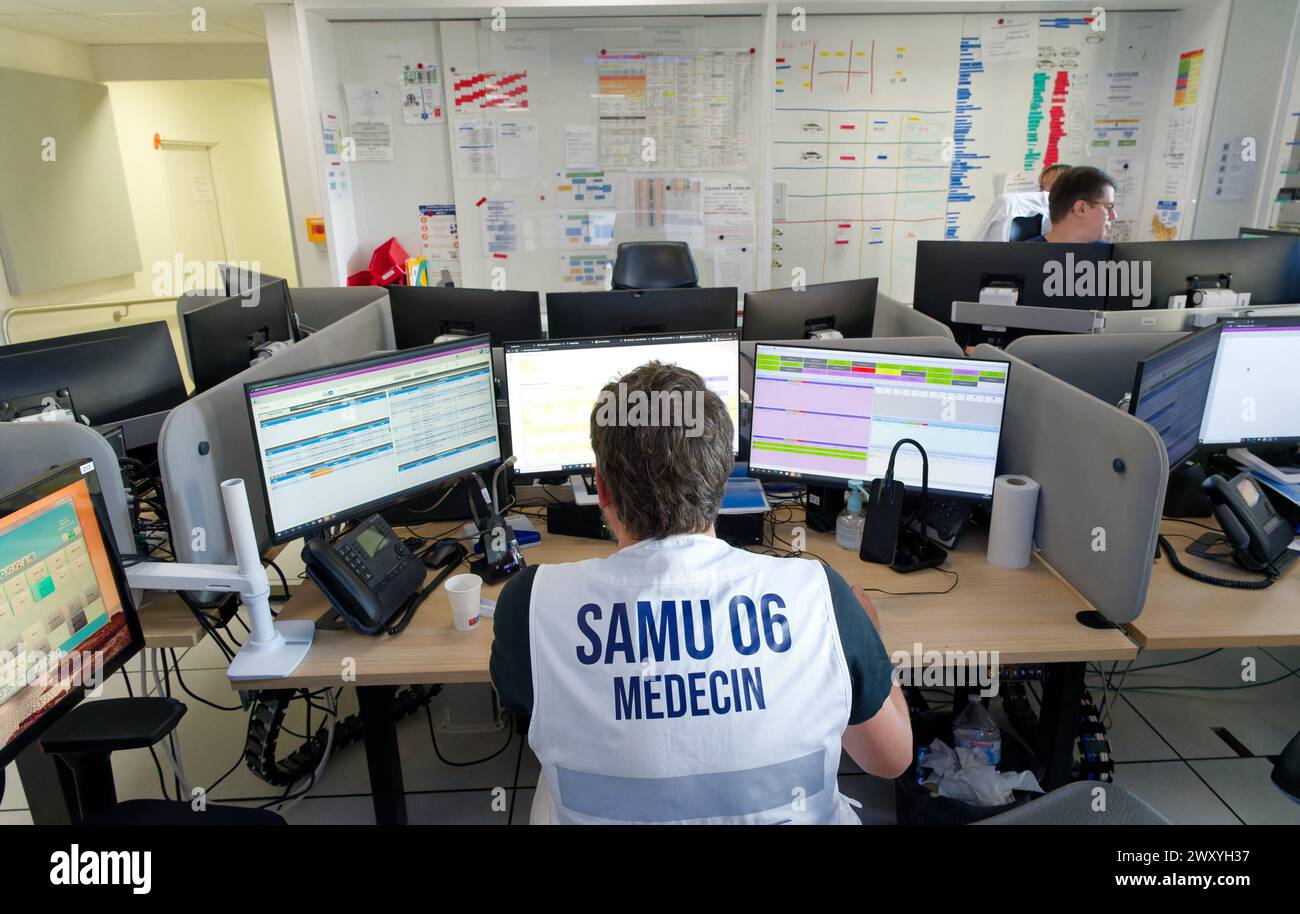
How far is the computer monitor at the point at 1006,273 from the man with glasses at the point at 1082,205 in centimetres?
74

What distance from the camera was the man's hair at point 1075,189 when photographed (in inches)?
128

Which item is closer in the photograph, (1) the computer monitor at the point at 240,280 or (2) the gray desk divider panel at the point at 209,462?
(2) the gray desk divider panel at the point at 209,462

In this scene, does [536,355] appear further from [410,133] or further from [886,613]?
[410,133]

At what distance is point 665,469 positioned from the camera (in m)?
1.16

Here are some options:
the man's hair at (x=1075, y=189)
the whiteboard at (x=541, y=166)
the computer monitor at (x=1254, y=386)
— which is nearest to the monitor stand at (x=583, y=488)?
the computer monitor at (x=1254, y=386)

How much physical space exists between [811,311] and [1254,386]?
1.25 meters

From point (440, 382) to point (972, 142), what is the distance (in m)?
4.05

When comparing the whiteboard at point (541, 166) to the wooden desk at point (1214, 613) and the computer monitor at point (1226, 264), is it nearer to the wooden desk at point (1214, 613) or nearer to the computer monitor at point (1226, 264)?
the computer monitor at point (1226, 264)

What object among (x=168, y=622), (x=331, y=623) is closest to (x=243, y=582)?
(x=331, y=623)

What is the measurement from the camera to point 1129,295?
2.69 m

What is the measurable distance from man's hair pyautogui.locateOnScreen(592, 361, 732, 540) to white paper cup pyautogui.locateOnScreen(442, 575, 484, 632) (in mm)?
636

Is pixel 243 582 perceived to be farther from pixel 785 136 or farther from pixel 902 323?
pixel 785 136

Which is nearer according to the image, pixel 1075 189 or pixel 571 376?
pixel 571 376

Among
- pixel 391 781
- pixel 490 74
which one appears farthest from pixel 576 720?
pixel 490 74
